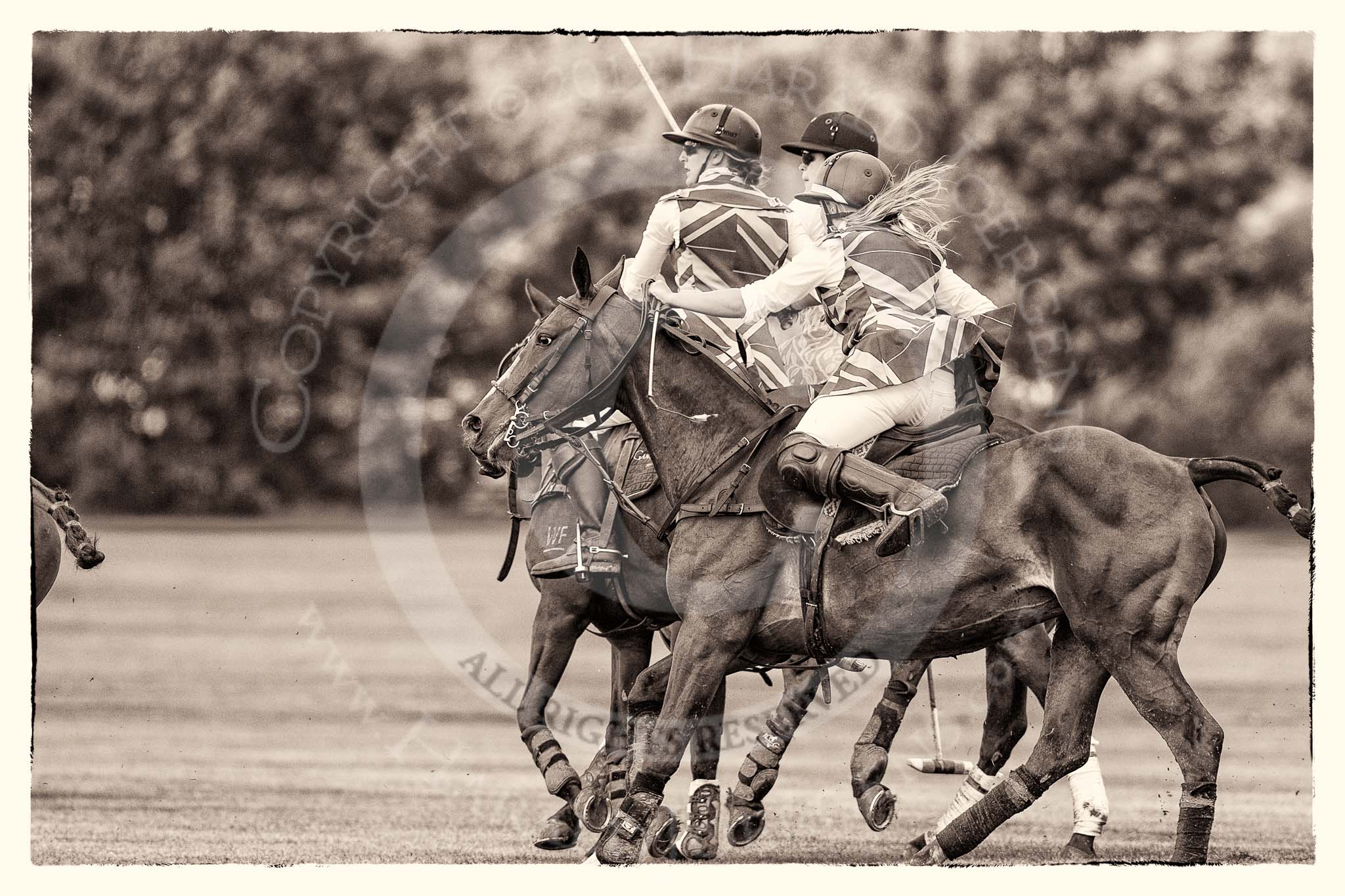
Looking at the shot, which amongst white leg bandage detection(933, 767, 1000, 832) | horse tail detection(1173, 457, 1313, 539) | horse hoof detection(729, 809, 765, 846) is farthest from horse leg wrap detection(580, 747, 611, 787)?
horse tail detection(1173, 457, 1313, 539)

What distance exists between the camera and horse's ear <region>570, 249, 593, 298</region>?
25.5 ft

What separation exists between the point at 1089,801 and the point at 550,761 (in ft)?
8.91

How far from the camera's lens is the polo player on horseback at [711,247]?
27.6 feet

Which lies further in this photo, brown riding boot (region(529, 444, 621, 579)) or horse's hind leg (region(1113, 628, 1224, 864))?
brown riding boot (region(529, 444, 621, 579))

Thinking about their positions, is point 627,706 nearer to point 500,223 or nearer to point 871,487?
point 871,487

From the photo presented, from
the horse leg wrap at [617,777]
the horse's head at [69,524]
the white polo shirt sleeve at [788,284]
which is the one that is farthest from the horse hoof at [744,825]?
the horse's head at [69,524]

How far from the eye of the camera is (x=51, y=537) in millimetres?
9125

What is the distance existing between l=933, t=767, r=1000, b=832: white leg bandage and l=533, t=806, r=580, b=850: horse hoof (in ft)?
5.98

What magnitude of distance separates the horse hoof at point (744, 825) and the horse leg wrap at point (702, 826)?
0.09 metres

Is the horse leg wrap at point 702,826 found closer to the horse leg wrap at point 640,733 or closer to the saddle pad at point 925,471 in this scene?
the horse leg wrap at point 640,733

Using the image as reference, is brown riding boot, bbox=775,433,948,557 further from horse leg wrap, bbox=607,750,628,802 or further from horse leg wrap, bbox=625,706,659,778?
horse leg wrap, bbox=607,750,628,802

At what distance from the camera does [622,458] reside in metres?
9.09

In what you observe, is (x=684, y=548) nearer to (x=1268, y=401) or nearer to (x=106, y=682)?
(x=106, y=682)

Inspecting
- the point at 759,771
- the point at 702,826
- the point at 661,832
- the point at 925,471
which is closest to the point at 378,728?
the point at 759,771
